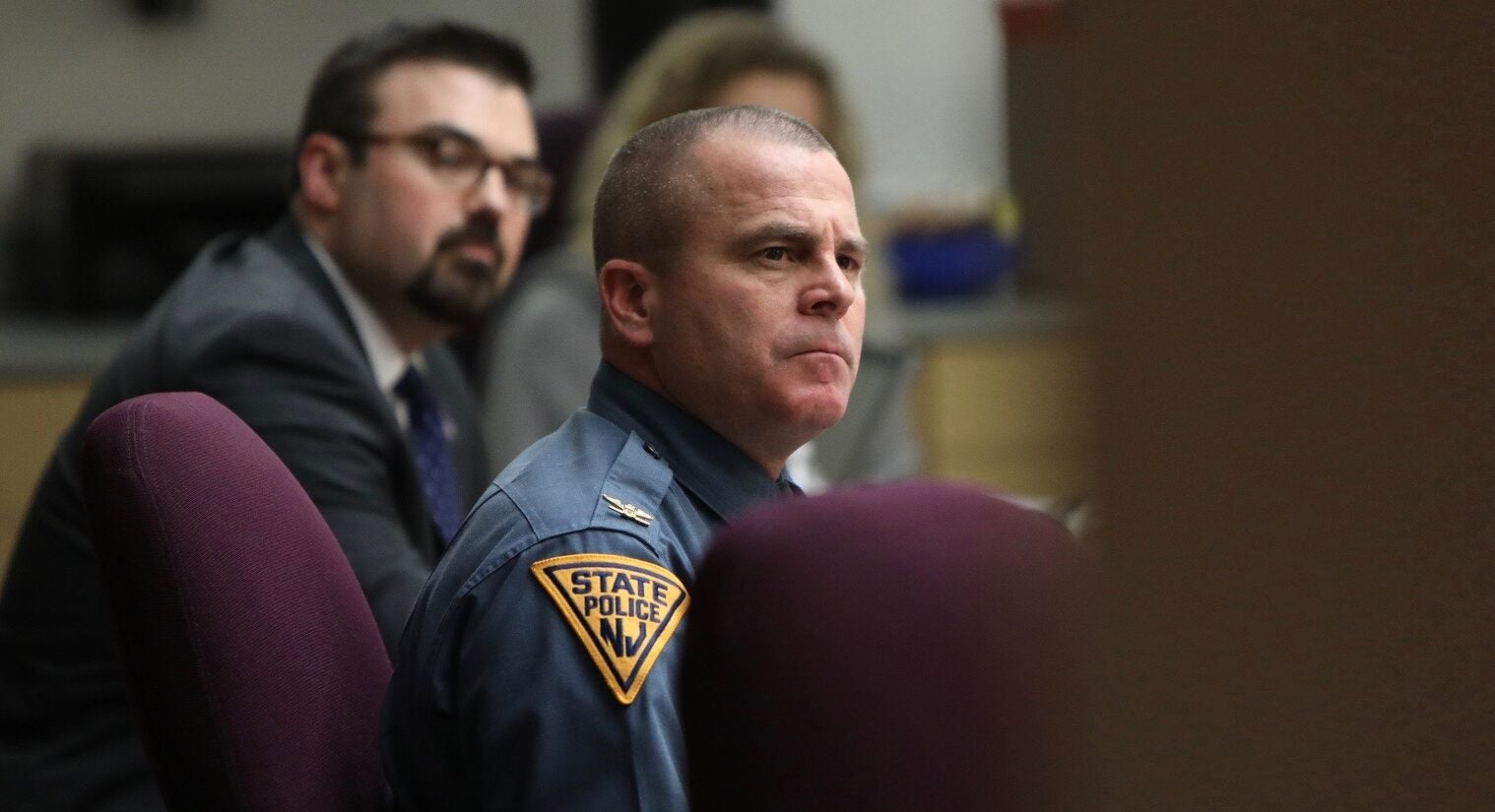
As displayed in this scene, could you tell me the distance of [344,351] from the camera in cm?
141

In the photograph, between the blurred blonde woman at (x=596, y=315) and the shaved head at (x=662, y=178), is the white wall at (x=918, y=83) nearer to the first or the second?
the blurred blonde woman at (x=596, y=315)

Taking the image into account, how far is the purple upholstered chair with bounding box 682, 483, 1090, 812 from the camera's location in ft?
1.85

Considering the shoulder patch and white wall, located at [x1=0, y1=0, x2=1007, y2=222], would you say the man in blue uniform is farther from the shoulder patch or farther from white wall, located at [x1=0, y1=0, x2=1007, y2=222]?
white wall, located at [x1=0, y1=0, x2=1007, y2=222]

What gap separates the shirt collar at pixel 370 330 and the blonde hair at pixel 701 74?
1.47ft

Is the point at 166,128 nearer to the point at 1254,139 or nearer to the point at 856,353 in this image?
the point at 856,353

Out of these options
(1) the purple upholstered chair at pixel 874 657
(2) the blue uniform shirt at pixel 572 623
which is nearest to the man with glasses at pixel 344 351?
(2) the blue uniform shirt at pixel 572 623

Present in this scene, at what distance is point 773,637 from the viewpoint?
1.88ft

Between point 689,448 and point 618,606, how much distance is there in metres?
0.16

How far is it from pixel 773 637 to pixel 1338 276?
36 centimetres

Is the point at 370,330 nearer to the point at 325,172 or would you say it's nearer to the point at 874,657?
the point at 325,172

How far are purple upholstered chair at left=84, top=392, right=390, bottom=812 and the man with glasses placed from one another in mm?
220

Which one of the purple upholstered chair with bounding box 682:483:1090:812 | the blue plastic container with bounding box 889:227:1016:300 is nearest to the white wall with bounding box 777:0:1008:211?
the blue plastic container with bounding box 889:227:1016:300

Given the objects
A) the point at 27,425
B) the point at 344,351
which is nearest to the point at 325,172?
the point at 344,351

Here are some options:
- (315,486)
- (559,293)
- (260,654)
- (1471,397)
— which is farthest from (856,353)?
(559,293)
